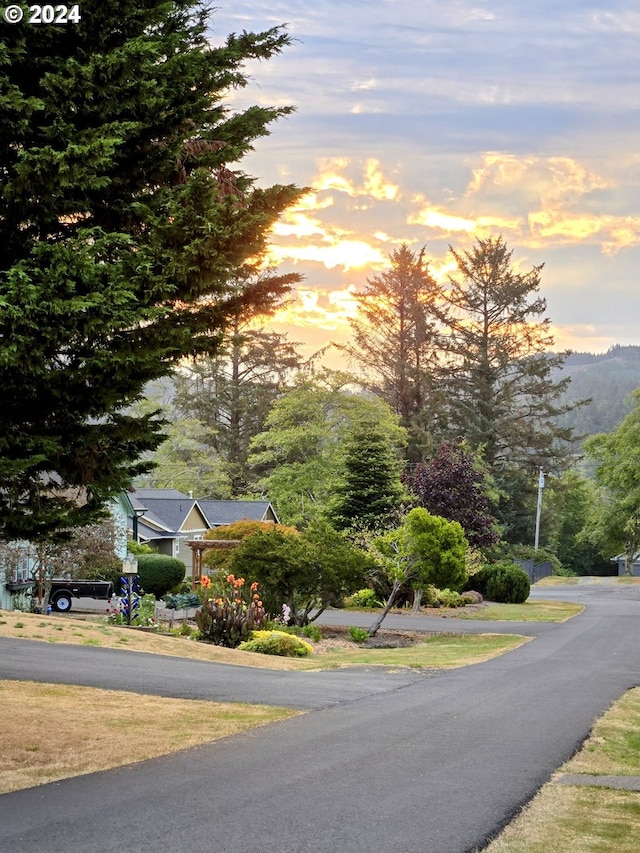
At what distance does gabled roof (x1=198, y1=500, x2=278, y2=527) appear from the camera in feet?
173

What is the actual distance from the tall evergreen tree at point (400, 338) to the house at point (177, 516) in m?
14.8

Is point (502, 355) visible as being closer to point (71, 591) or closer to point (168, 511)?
point (168, 511)

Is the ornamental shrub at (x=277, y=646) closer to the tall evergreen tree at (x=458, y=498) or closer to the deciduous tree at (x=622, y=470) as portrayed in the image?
the tall evergreen tree at (x=458, y=498)

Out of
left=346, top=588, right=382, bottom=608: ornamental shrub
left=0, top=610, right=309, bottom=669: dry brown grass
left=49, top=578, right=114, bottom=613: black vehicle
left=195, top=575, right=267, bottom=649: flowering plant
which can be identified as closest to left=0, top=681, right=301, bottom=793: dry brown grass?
left=0, top=610, right=309, bottom=669: dry brown grass

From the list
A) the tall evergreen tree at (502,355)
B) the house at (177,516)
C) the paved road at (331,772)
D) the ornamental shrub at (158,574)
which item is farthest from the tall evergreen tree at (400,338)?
the paved road at (331,772)

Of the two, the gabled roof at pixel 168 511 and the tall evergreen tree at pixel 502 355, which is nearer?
the gabled roof at pixel 168 511

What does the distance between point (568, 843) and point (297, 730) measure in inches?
190

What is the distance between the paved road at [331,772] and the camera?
703 cm

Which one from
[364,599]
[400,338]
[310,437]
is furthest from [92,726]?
[400,338]

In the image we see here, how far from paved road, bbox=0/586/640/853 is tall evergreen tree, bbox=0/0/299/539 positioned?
9.47 ft

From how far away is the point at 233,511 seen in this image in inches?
2099

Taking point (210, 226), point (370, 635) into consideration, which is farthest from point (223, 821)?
point (370, 635)

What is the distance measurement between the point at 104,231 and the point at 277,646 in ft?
48.3

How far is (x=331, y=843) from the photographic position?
6910mm
